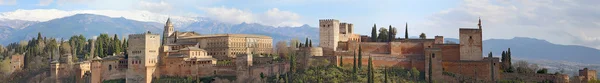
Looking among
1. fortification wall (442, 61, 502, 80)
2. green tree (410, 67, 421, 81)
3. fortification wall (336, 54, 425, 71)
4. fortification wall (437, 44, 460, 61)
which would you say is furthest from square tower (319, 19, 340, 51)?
fortification wall (442, 61, 502, 80)

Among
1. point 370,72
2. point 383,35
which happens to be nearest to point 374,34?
point 383,35

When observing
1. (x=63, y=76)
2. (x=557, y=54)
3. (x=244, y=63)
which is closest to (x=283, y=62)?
(x=244, y=63)

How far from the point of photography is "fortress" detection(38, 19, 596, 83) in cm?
5484

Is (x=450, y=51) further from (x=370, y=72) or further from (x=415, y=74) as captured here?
(x=370, y=72)

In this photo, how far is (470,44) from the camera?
184 feet

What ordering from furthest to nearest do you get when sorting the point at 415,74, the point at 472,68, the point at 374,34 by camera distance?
1. the point at 374,34
2. the point at 415,74
3. the point at 472,68

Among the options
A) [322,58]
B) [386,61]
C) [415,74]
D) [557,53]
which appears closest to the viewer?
[415,74]

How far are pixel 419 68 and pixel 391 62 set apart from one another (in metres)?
2.40

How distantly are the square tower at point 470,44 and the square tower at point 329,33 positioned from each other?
11.6 m

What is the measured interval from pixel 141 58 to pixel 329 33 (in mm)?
17016

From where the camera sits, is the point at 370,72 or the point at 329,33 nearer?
the point at 370,72

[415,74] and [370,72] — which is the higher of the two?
[370,72]

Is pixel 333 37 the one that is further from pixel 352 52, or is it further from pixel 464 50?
pixel 464 50

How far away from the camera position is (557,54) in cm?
19475
